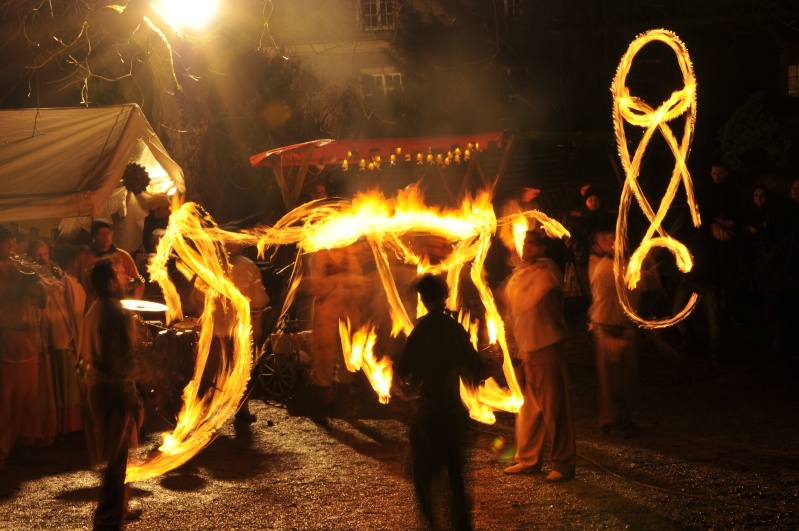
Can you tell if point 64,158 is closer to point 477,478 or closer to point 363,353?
point 363,353

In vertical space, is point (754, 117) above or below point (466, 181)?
above

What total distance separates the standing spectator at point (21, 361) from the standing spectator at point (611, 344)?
525cm

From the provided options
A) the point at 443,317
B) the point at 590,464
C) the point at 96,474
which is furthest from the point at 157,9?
the point at 590,464

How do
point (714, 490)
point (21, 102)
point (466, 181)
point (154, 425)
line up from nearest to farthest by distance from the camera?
point (714, 490) → point (154, 425) → point (466, 181) → point (21, 102)

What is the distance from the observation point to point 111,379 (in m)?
6.14

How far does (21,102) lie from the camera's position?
17781mm

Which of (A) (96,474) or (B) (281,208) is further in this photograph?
(B) (281,208)

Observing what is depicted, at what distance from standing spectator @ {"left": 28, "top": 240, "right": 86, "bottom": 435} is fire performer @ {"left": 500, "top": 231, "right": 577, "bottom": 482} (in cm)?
437

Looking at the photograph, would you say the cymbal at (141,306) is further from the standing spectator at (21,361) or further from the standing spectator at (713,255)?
the standing spectator at (713,255)

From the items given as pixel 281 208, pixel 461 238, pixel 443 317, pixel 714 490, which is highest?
pixel 281 208

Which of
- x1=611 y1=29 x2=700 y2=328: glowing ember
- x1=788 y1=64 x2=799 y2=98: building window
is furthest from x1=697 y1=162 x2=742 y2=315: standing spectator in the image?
x1=788 y1=64 x2=799 y2=98: building window

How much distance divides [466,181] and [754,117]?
999 centimetres

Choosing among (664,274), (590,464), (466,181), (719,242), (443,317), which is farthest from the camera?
(466,181)

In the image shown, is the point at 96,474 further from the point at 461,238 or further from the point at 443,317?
the point at 461,238
